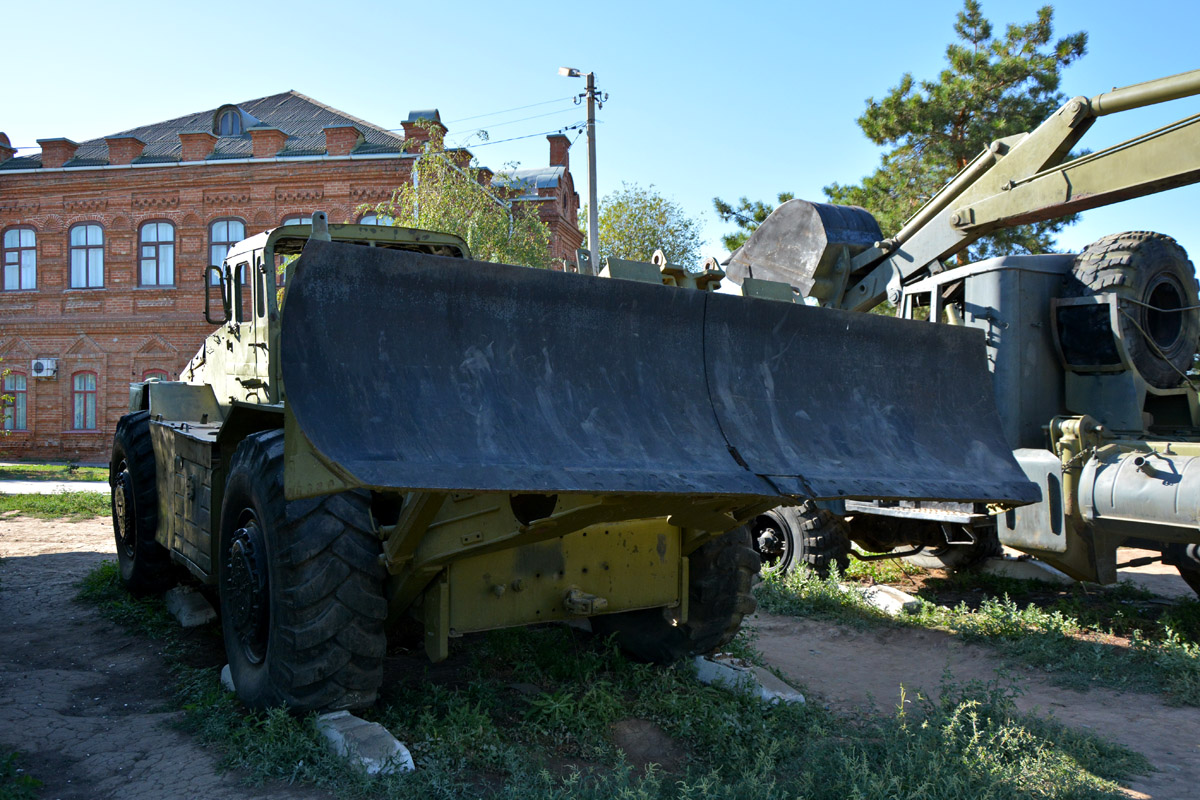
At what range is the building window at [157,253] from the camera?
25.3m

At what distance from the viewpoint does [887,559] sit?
9.47 m

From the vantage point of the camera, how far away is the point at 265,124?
26.8 m

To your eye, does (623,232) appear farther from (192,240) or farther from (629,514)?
(629,514)

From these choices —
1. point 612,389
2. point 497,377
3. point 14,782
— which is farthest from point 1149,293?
point 14,782

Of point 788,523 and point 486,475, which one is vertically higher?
point 486,475

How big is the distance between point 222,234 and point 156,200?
2.02m

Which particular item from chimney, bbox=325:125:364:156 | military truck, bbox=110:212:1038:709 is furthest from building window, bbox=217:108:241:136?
military truck, bbox=110:212:1038:709

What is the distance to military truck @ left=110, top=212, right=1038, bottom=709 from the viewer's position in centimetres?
303

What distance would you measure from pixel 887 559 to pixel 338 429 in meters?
7.65

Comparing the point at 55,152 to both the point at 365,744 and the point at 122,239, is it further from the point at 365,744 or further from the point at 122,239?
the point at 365,744

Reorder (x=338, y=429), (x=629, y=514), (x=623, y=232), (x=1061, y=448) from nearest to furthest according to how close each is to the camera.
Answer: (x=338, y=429), (x=629, y=514), (x=1061, y=448), (x=623, y=232)

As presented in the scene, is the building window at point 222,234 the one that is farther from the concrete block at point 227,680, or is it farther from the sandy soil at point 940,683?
the concrete block at point 227,680

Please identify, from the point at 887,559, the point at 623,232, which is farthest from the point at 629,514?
the point at 623,232

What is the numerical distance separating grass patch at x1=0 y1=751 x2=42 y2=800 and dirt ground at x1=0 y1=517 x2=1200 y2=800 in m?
0.07
